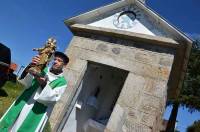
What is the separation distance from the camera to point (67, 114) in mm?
8750

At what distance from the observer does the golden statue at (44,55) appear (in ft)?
15.4

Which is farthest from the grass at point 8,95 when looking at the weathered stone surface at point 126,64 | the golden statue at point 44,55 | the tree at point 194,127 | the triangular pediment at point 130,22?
the tree at point 194,127

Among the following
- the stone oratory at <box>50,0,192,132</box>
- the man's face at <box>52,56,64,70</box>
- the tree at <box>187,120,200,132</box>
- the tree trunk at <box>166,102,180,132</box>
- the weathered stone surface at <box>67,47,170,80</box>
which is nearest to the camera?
the man's face at <box>52,56,64,70</box>

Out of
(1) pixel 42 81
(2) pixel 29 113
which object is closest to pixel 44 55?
(1) pixel 42 81

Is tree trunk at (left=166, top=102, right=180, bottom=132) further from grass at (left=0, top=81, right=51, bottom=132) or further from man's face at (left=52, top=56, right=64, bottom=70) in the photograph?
man's face at (left=52, top=56, right=64, bottom=70)

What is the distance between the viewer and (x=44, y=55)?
16.3 feet

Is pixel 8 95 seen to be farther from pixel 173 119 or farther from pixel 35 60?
pixel 173 119

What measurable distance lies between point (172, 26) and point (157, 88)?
1.96 meters

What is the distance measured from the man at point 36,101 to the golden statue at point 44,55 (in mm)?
80

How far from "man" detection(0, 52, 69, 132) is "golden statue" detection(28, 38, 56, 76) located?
80mm

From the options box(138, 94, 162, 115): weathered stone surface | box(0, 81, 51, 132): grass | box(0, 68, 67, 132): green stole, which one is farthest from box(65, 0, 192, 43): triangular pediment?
box(0, 68, 67, 132): green stole

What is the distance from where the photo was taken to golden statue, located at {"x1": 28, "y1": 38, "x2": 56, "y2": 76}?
4.70 m

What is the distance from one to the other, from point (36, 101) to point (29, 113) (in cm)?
23

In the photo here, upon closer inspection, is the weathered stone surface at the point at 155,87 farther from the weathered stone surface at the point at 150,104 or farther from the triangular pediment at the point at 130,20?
the triangular pediment at the point at 130,20
